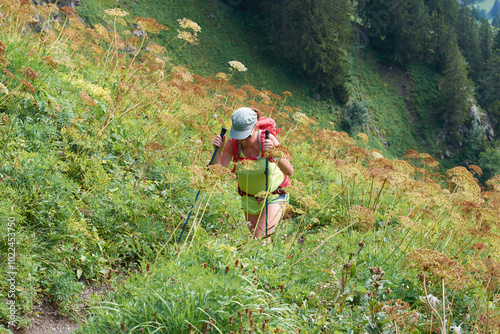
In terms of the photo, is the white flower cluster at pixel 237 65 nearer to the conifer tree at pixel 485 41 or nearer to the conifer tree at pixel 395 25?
the conifer tree at pixel 395 25

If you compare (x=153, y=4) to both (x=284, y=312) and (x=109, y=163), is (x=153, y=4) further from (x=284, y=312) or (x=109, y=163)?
(x=284, y=312)

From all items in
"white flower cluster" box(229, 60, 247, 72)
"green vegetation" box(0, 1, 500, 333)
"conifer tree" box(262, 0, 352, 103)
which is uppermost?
"conifer tree" box(262, 0, 352, 103)

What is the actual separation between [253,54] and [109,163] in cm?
2622

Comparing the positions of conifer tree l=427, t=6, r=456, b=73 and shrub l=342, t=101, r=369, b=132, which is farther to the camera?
conifer tree l=427, t=6, r=456, b=73

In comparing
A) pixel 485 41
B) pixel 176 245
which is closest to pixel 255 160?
pixel 176 245

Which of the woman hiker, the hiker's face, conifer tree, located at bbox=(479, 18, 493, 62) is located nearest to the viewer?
the woman hiker

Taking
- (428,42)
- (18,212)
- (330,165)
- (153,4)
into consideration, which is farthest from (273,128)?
(428,42)

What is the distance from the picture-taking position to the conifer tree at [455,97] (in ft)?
127

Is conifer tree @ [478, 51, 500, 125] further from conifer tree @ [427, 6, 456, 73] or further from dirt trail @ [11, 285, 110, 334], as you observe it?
dirt trail @ [11, 285, 110, 334]

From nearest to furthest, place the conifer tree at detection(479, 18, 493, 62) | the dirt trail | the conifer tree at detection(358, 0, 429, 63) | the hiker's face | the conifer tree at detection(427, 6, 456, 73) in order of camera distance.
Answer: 1. the dirt trail
2. the hiker's face
3. the conifer tree at detection(358, 0, 429, 63)
4. the conifer tree at detection(427, 6, 456, 73)
5. the conifer tree at detection(479, 18, 493, 62)

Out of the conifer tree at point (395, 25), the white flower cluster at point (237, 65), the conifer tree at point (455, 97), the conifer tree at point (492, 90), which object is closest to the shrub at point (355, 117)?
the conifer tree at point (455, 97)

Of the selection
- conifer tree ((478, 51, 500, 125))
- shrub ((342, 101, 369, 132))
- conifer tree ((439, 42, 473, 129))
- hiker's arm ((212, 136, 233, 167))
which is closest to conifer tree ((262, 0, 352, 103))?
shrub ((342, 101, 369, 132))

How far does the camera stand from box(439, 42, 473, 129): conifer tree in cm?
3881

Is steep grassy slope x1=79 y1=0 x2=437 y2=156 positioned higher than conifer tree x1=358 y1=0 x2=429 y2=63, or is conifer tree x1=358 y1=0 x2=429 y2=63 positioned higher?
conifer tree x1=358 y1=0 x2=429 y2=63
